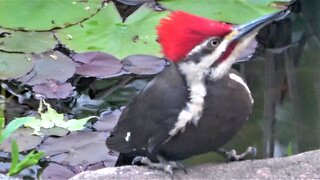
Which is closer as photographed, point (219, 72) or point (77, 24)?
point (219, 72)

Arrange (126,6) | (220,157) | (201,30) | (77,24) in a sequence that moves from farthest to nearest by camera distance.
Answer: (126,6), (77,24), (220,157), (201,30)

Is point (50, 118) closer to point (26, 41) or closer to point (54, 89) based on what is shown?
point (54, 89)

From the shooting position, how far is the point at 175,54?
2092 mm

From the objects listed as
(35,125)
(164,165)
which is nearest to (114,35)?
(35,125)

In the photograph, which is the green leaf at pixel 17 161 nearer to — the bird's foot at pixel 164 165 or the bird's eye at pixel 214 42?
the bird's foot at pixel 164 165

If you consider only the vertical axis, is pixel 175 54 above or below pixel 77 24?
above

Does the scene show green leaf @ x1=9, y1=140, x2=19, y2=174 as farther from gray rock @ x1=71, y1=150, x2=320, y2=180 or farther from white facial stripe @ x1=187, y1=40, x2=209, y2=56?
white facial stripe @ x1=187, y1=40, x2=209, y2=56

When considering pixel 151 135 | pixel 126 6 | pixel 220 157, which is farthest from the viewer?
pixel 126 6

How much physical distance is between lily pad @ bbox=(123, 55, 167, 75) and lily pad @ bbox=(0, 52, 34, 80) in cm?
35

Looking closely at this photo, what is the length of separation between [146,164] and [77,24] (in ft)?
3.82

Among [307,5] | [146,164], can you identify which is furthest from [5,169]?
[307,5]

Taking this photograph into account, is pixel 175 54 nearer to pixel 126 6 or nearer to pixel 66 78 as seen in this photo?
pixel 66 78

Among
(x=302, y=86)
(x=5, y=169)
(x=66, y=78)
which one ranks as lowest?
(x=5, y=169)

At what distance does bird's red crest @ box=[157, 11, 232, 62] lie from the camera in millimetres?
2043
